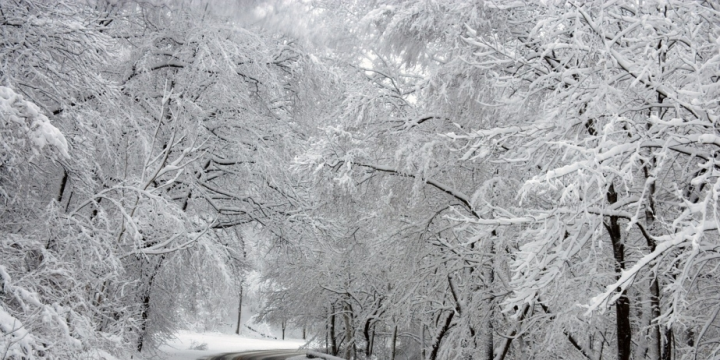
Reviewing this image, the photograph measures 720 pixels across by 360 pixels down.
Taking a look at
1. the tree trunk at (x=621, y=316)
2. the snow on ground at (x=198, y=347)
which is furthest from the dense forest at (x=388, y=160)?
the snow on ground at (x=198, y=347)

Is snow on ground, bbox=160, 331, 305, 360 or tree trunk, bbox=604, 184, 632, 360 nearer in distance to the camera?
tree trunk, bbox=604, 184, 632, 360

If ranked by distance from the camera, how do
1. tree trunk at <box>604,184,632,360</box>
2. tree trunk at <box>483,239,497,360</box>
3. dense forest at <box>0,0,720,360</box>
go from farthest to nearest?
A: 1. tree trunk at <box>483,239,497,360</box>
2. tree trunk at <box>604,184,632,360</box>
3. dense forest at <box>0,0,720,360</box>

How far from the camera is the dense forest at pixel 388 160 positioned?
4.71m

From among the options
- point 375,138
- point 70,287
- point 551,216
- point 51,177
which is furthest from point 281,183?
point 551,216

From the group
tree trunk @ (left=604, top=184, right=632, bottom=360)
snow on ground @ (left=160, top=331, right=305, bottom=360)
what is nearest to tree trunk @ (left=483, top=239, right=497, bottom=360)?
tree trunk @ (left=604, top=184, right=632, bottom=360)

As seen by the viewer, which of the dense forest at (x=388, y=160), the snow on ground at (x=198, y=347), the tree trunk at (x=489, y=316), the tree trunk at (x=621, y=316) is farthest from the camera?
the snow on ground at (x=198, y=347)

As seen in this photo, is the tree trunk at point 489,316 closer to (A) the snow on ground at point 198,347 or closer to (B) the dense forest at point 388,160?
(B) the dense forest at point 388,160

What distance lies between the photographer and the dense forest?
4715mm

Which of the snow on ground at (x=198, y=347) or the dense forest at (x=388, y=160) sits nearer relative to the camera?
the dense forest at (x=388, y=160)

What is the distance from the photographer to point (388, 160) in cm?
918

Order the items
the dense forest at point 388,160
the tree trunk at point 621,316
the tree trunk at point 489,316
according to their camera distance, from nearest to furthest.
Answer: the dense forest at point 388,160 → the tree trunk at point 621,316 → the tree trunk at point 489,316

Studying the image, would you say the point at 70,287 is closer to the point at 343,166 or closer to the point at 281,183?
the point at 343,166

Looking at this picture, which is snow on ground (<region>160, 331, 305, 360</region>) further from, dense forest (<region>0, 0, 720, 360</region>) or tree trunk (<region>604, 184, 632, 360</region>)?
tree trunk (<region>604, 184, 632, 360</region>)

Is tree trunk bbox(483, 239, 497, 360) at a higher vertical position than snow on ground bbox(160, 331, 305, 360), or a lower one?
higher
